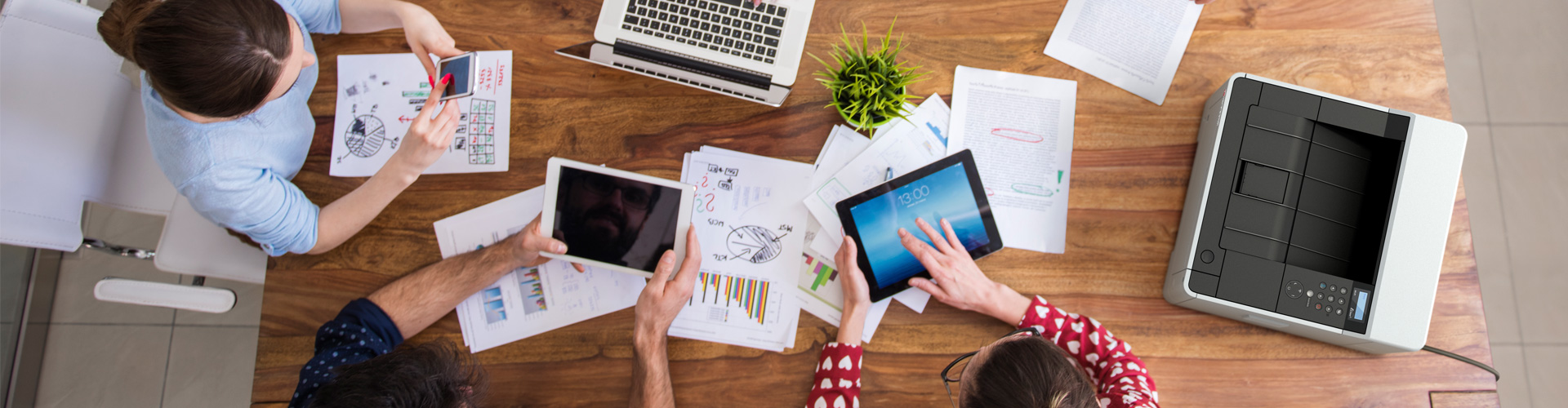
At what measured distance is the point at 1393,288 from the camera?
1089mm

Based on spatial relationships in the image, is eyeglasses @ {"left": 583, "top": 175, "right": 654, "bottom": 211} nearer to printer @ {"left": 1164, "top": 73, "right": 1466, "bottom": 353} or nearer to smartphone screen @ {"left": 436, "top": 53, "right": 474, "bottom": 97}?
smartphone screen @ {"left": 436, "top": 53, "right": 474, "bottom": 97}

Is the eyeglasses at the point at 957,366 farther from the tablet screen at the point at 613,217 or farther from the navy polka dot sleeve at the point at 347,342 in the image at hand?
the navy polka dot sleeve at the point at 347,342

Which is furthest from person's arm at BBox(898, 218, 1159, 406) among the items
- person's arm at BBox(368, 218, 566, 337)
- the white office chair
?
the white office chair

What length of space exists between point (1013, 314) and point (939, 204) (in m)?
0.24

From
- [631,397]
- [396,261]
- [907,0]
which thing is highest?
[907,0]

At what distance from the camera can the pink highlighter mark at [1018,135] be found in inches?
50.6

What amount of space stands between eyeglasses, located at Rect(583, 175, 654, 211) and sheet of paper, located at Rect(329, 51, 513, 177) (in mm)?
248

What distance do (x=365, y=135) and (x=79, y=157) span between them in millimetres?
485

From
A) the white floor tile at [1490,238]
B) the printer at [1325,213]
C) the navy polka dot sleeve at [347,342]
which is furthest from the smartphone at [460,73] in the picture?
the white floor tile at [1490,238]

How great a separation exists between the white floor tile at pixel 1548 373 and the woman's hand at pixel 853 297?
7.09ft

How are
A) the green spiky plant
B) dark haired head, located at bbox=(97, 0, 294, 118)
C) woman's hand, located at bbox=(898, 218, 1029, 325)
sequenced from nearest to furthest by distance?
1. dark haired head, located at bbox=(97, 0, 294, 118)
2. the green spiky plant
3. woman's hand, located at bbox=(898, 218, 1029, 325)

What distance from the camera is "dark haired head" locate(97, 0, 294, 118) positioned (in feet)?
2.96

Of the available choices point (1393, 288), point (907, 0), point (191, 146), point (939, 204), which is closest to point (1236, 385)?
point (1393, 288)

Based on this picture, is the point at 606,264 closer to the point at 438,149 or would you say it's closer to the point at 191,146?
the point at 438,149
